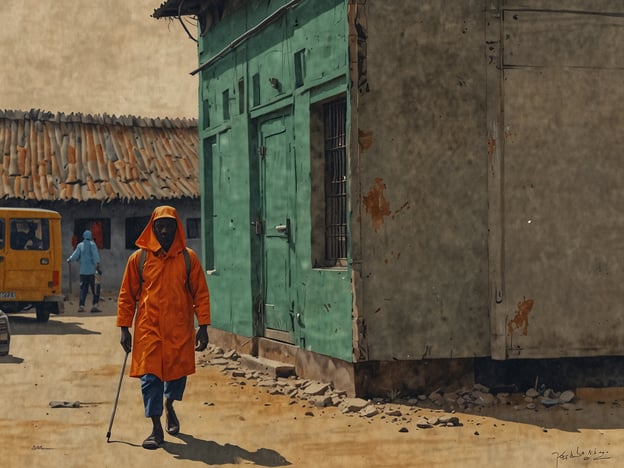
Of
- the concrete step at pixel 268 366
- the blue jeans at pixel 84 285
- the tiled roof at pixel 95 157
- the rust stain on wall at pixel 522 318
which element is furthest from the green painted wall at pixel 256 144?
the tiled roof at pixel 95 157

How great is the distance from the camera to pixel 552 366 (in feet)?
34.4

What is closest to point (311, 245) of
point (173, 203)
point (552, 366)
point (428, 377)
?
point (428, 377)

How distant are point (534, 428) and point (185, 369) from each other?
2.91 m

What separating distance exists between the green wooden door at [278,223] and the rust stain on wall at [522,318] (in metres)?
2.87

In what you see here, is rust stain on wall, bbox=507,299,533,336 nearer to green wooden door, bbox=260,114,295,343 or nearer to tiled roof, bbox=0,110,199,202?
green wooden door, bbox=260,114,295,343

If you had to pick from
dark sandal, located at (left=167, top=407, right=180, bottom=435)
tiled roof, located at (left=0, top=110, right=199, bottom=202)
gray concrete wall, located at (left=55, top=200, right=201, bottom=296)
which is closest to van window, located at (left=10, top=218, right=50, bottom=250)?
tiled roof, located at (left=0, top=110, right=199, bottom=202)

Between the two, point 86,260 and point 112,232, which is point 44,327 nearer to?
point 86,260

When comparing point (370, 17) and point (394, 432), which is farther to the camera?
point (370, 17)

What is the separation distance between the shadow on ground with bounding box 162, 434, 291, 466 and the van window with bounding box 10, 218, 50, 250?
12.2 m

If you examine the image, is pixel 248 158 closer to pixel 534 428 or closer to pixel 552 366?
pixel 552 366

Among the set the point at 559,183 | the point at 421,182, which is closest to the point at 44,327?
the point at 421,182

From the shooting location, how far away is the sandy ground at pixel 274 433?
25.5ft

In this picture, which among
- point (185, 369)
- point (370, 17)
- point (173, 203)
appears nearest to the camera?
point (185, 369)
